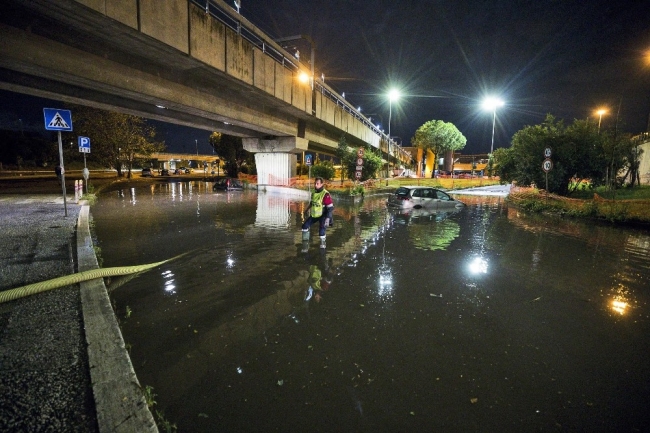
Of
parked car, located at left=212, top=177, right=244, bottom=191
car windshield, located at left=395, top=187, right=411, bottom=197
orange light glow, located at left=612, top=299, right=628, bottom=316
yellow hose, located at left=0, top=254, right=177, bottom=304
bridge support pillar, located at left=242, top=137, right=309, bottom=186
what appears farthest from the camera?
parked car, located at left=212, top=177, right=244, bottom=191

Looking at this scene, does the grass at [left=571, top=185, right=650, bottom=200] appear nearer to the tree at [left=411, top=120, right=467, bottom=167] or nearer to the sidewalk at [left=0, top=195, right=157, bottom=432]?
the sidewalk at [left=0, top=195, right=157, bottom=432]

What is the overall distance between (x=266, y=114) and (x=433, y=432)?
65.2ft

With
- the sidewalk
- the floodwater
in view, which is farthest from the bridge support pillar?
the sidewalk

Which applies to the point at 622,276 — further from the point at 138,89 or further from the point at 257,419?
the point at 138,89

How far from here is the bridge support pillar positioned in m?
26.5

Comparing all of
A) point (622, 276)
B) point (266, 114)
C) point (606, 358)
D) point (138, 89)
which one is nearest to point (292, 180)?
point (266, 114)

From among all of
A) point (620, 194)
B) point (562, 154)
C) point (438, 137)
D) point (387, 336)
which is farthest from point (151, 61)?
point (438, 137)

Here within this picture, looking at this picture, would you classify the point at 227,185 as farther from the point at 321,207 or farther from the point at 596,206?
the point at 596,206

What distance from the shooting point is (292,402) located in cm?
278

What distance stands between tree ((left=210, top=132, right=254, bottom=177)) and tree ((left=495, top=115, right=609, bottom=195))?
121 feet

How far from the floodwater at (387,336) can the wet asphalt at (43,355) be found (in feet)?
1.77

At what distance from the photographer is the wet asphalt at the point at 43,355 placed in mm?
2281

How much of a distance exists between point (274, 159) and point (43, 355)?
26229 millimetres

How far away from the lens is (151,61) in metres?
11.9
